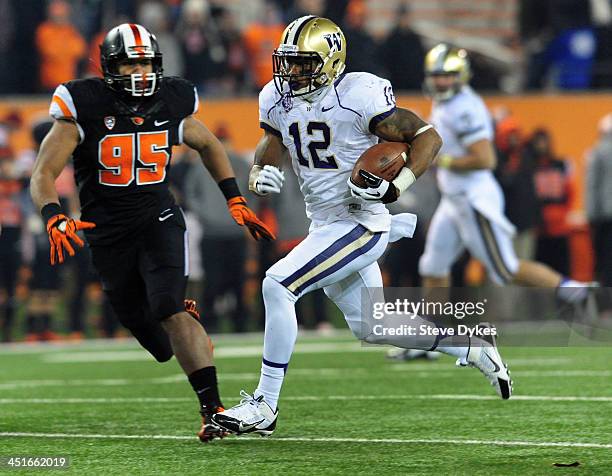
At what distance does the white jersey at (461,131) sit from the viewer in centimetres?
867

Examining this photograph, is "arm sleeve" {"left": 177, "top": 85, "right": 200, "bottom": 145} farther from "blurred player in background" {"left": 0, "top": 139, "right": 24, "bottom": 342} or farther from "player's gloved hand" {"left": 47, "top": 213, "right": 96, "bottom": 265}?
"blurred player in background" {"left": 0, "top": 139, "right": 24, "bottom": 342}

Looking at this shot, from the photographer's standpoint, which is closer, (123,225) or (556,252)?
(123,225)

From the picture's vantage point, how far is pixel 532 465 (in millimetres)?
4527

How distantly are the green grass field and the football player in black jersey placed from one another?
0.47 metres

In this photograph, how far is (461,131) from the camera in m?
8.70

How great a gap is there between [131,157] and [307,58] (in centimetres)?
84

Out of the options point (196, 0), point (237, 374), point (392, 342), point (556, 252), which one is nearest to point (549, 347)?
point (237, 374)

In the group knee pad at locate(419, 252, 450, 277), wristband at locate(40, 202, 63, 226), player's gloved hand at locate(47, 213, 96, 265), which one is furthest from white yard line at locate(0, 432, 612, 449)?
knee pad at locate(419, 252, 450, 277)

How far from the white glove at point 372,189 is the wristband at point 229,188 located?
714mm

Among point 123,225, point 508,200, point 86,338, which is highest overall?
point 123,225

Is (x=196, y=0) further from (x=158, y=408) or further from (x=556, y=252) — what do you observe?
(x=158, y=408)

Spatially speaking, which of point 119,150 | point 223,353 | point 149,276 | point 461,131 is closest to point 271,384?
point 149,276

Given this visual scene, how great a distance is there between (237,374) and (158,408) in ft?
5.55

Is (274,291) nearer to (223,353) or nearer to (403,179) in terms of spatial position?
(403,179)
